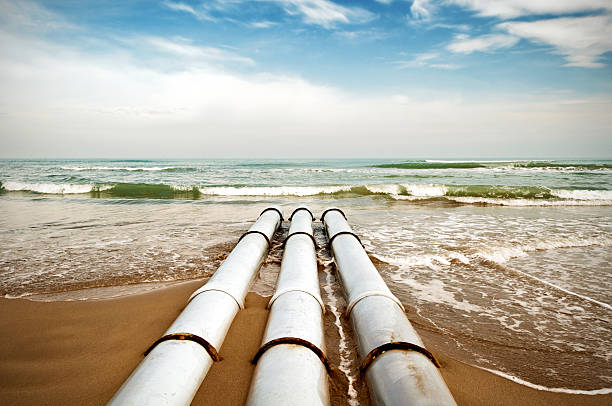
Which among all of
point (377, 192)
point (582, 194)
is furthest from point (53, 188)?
point (582, 194)

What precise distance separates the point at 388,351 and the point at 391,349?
0.03 meters

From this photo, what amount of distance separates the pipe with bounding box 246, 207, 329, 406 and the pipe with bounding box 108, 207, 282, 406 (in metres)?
0.44

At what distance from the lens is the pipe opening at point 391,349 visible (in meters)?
2.60

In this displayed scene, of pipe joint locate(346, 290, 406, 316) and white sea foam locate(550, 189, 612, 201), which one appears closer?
pipe joint locate(346, 290, 406, 316)

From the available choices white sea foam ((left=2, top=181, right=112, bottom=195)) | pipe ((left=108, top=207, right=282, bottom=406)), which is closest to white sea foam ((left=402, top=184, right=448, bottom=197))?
pipe ((left=108, top=207, right=282, bottom=406))

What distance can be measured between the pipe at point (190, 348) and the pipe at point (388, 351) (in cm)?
128

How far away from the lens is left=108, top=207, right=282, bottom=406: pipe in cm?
217

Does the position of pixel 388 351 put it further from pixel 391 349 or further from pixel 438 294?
pixel 438 294

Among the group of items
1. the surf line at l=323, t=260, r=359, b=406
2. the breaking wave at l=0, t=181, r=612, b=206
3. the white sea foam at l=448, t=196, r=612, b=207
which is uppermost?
the breaking wave at l=0, t=181, r=612, b=206

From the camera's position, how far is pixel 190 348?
2.71 metres

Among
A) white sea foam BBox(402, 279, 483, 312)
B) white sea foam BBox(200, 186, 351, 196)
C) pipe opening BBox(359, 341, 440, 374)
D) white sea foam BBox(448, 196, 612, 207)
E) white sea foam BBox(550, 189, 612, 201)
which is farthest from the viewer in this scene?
white sea foam BBox(200, 186, 351, 196)

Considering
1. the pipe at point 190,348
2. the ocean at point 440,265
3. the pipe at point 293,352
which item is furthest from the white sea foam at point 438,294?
the pipe at point 190,348

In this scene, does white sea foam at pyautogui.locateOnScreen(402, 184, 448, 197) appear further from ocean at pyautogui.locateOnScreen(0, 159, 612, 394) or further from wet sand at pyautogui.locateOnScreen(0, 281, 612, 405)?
wet sand at pyautogui.locateOnScreen(0, 281, 612, 405)

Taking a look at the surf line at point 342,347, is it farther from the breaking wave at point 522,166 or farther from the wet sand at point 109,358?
the breaking wave at point 522,166
